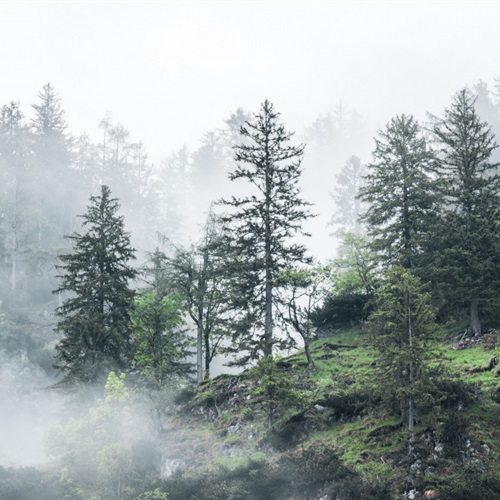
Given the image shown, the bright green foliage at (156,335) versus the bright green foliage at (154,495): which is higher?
the bright green foliage at (156,335)

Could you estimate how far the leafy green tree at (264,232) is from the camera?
24859 millimetres

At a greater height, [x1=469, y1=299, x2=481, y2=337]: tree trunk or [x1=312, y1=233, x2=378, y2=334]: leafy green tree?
[x1=312, y1=233, x2=378, y2=334]: leafy green tree

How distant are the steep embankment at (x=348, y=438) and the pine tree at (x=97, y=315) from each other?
536cm

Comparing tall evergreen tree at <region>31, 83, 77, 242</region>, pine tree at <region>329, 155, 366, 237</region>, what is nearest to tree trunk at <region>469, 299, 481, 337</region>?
pine tree at <region>329, 155, 366, 237</region>

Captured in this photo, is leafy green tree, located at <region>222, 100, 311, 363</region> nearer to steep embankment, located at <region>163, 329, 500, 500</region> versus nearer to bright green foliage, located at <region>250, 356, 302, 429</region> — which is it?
steep embankment, located at <region>163, 329, 500, 500</region>

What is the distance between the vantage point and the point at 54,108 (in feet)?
225

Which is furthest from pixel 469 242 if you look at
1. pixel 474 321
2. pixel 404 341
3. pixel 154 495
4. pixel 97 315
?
pixel 97 315

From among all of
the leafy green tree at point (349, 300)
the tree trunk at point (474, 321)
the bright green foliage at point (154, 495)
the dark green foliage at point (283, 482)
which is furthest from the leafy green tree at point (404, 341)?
the leafy green tree at point (349, 300)

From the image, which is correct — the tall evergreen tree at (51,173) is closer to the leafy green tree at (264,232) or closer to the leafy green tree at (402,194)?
the leafy green tree at (264,232)

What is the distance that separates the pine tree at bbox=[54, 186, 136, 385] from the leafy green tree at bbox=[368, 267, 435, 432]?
14.5 m

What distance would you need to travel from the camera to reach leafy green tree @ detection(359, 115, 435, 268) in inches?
1013

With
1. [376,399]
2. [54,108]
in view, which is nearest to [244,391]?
[376,399]

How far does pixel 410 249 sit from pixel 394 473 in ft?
43.9

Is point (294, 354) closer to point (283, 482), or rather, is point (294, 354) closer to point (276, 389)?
point (276, 389)
